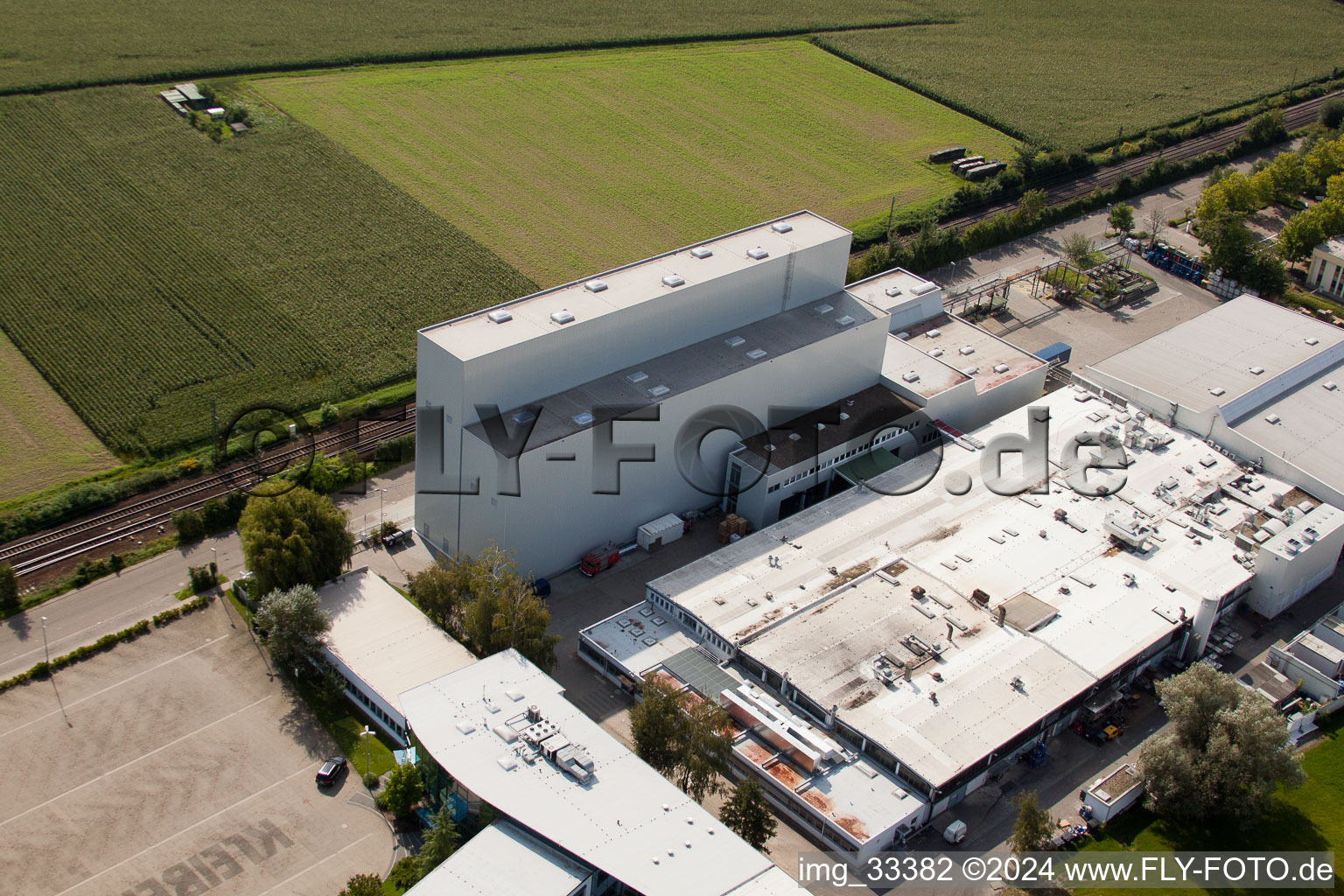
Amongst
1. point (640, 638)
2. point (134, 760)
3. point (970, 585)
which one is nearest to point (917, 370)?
point (970, 585)

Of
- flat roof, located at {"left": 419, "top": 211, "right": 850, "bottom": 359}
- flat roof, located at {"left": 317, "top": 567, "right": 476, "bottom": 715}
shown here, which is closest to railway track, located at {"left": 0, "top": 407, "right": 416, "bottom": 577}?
flat roof, located at {"left": 419, "top": 211, "right": 850, "bottom": 359}

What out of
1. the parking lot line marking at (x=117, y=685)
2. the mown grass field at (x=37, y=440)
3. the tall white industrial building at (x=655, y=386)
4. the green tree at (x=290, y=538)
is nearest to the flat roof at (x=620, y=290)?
the tall white industrial building at (x=655, y=386)

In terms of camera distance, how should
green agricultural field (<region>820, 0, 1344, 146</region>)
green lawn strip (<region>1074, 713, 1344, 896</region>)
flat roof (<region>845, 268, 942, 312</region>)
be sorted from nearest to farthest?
1. green lawn strip (<region>1074, 713, 1344, 896</region>)
2. flat roof (<region>845, 268, 942, 312</region>)
3. green agricultural field (<region>820, 0, 1344, 146</region>)

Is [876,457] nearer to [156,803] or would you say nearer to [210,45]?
[156,803]

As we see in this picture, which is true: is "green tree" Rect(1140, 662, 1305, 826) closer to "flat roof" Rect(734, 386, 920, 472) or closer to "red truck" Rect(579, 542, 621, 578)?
"flat roof" Rect(734, 386, 920, 472)

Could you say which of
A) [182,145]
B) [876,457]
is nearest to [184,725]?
[876,457]

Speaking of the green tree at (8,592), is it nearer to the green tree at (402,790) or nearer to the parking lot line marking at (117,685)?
the parking lot line marking at (117,685)
